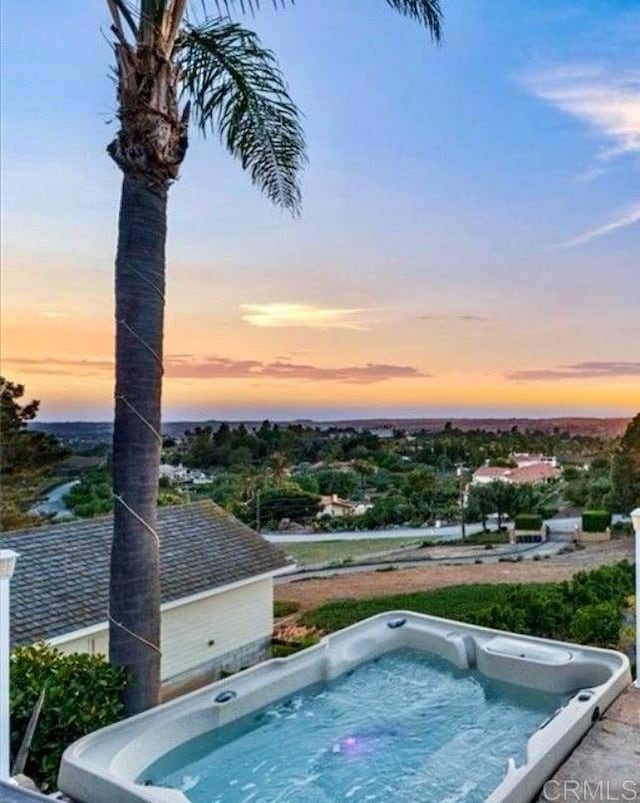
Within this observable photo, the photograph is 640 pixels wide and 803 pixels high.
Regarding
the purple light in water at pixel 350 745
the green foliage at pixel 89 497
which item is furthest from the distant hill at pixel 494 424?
the purple light in water at pixel 350 745

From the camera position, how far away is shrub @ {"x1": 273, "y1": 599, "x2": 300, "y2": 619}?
9.59 m

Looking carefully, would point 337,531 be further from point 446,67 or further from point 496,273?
point 446,67

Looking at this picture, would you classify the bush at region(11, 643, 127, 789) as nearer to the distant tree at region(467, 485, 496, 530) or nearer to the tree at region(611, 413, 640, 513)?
the tree at region(611, 413, 640, 513)

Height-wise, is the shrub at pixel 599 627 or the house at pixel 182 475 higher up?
the house at pixel 182 475

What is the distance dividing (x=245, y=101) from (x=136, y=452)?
101 inches

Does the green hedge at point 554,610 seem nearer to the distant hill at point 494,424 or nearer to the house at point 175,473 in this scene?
the house at point 175,473

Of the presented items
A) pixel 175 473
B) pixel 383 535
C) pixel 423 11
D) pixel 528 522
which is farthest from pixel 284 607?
pixel 423 11

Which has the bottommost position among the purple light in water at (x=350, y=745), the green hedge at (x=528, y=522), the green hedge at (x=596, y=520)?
the green hedge at (x=528, y=522)

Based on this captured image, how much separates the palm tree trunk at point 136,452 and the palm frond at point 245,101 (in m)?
1.05

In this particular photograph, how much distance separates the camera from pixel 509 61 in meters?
7.06

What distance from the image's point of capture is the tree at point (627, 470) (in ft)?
39.7

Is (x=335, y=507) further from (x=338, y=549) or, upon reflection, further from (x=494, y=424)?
(x=494, y=424)

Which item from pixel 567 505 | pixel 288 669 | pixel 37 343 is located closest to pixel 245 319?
pixel 37 343

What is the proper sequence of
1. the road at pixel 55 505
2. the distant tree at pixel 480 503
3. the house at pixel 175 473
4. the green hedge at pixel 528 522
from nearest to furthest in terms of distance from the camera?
the house at pixel 175 473, the road at pixel 55 505, the distant tree at pixel 480 503, the green hedge at pixel 528 522
